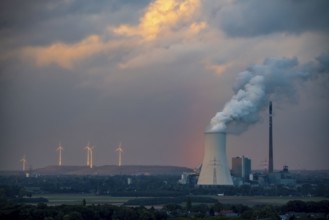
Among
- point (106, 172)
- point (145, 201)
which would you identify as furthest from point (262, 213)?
point (106, 172)

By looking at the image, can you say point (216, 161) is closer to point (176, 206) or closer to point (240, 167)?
point (176, 206)

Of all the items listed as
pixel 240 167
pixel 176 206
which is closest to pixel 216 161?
pixel 176 206

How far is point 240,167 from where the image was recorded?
147 ft

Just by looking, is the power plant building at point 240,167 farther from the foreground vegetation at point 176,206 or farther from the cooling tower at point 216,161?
the cooling tower at point 216,161

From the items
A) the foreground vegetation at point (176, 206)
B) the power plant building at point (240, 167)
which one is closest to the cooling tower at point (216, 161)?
the foreground vegetation at point (176, 206)

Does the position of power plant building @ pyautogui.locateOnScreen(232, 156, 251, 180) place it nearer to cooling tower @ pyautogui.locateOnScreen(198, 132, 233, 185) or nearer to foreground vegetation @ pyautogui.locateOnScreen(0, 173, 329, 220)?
foreground vegetation @ pyautogui.locateOnScreen(0, 173, 329, 220)

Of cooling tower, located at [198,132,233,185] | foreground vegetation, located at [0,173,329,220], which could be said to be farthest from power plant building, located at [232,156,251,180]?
cooling tower, located at [198,132,233,185]

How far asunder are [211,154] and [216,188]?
8.91 m

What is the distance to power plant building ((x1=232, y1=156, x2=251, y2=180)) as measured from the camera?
44562mm

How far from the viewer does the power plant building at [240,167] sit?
44562 mm

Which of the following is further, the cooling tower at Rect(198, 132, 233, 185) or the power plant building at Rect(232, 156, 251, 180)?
the power plant building at Rect(232, 156, 251, 180)

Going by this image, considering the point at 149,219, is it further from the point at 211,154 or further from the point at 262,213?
the point at 211,154

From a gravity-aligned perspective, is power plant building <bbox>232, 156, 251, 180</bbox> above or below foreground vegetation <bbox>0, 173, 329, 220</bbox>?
above

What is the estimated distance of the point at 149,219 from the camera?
2092 centimetres
